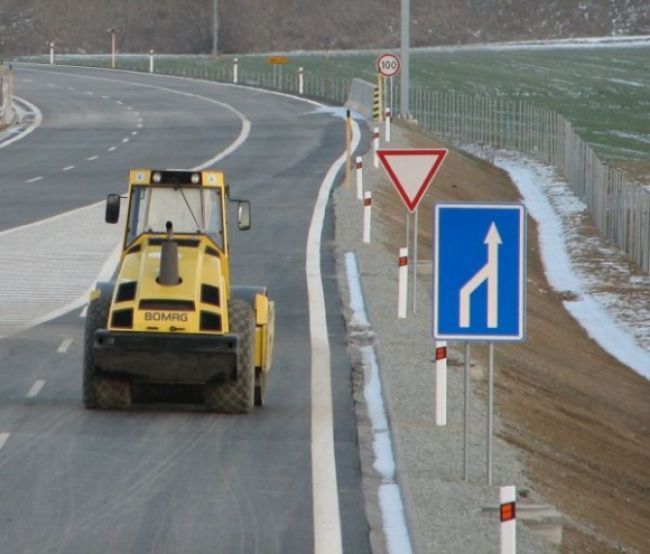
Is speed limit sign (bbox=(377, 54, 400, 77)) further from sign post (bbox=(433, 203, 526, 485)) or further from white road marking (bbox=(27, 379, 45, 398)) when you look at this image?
sign post (bbox=(433, 203, 526, 485))

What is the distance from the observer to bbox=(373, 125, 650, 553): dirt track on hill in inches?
653

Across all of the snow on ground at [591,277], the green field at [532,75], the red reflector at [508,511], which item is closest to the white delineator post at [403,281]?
the snow on ground at [591,277]

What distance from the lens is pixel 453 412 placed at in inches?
713

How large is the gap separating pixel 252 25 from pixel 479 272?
10747 cm

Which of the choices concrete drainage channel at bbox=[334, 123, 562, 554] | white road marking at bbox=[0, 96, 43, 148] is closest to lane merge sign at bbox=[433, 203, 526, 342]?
concrete drainage channel at bbox=[334, 123, 562, 554]

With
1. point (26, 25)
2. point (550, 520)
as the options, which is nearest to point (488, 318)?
point (550, 520)

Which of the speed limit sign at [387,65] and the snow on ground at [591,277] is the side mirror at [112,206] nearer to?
the snow on ground at [591,277]

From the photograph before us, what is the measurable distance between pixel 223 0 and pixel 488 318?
10893 centimetres

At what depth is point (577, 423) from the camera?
22328 millimetres

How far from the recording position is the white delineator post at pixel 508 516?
11078mm

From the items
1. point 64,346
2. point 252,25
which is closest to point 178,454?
point 64,346

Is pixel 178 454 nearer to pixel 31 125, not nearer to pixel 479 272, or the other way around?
pixel 479 272

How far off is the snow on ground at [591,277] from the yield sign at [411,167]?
1010 centimetres

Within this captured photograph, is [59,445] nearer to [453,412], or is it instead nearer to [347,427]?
[347,427]
